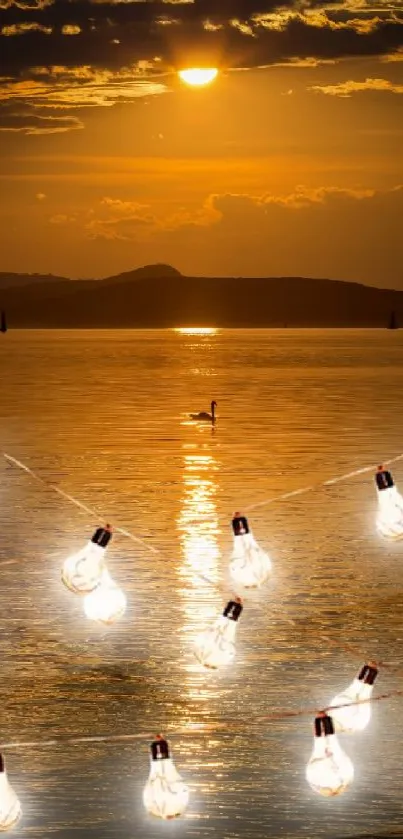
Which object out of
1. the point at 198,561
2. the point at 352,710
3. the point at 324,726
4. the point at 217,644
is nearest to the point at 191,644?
the point at 198,561

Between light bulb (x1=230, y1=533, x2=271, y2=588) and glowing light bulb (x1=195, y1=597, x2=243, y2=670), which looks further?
glowing light bulb (x1=195, y1=597, x2=243, y2=670)

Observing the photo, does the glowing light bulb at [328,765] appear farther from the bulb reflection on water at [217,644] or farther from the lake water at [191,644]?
the lake water at [191,644]

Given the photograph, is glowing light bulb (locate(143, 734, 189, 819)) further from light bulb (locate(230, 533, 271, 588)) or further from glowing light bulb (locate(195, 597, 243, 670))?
light bulb (locate(230, 533, 271, 588))

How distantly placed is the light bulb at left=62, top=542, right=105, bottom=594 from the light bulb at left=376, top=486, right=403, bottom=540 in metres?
1.80

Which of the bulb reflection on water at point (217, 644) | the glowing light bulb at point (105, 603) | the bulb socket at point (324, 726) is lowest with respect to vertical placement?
the bulb socket at point (324, 726)

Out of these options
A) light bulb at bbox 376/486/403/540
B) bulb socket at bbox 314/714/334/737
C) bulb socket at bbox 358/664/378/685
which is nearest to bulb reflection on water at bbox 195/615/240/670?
bulb socket at bbox 358/664/378/685

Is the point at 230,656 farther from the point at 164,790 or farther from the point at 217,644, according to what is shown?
the point at 164,790

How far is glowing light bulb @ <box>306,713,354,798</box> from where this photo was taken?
33.1 feet

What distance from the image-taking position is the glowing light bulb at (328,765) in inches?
397

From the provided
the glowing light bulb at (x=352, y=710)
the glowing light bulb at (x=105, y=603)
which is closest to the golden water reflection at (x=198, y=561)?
the glowing light bulb at (x=105, y=603)

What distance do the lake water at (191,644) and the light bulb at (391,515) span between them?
2481 mm

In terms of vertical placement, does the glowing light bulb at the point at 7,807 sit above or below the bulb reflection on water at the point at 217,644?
below

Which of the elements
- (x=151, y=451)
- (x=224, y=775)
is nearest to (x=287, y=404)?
(x=151, y=451)

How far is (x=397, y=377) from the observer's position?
318 ft
